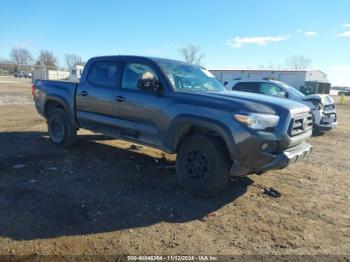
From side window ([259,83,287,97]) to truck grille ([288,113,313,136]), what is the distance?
22.7 ft

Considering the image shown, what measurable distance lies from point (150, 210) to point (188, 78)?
2.45m

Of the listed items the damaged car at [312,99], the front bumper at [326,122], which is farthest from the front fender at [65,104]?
the front bumper at [326,122]

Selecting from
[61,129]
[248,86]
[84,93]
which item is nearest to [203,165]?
[84,93]

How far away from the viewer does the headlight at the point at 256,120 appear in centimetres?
439

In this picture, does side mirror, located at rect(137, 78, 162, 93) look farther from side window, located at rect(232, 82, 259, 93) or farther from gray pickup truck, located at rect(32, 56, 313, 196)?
side window, located at rect(232, 82, 259, 93)

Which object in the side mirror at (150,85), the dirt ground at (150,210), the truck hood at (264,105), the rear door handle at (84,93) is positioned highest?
the side mirror at (150,85)

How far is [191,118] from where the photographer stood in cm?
488

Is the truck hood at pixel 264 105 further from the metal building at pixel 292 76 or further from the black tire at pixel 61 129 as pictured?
the metal building at pixel 292 76

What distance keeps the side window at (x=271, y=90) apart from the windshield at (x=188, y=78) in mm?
6216

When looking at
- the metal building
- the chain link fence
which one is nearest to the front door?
the chain link fence

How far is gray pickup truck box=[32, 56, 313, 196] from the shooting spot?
4.48 metres

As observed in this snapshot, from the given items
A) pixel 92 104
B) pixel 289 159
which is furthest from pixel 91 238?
pixel 92 104

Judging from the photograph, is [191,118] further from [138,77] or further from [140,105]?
[138,77]

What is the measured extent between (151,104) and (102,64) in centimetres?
182
